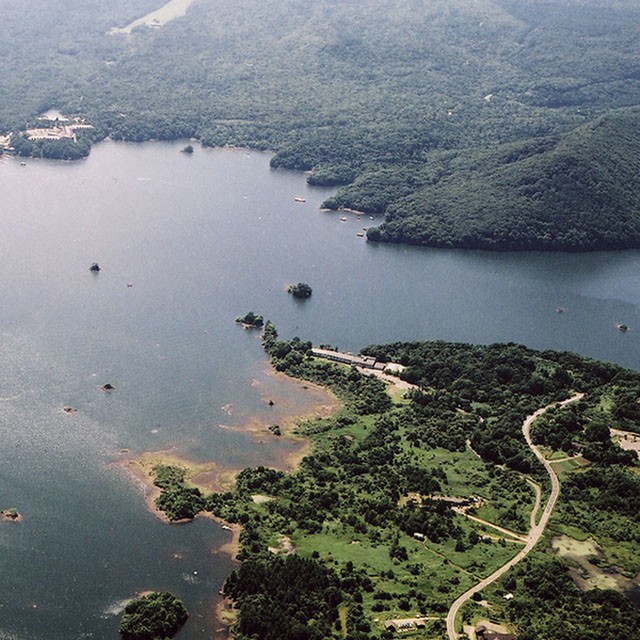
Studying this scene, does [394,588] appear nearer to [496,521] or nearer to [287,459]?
[496,521]

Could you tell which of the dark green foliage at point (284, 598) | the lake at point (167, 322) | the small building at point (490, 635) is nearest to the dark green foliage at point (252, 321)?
the lake at point (167, 322)

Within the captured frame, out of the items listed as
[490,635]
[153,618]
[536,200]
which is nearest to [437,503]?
[490,635]

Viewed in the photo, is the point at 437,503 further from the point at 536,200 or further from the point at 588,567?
the point at 536,200

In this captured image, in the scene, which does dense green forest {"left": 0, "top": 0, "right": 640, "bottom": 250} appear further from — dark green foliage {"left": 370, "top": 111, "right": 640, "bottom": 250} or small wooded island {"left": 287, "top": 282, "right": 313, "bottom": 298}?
small wooded island {"left": 287, "top": 282, "right": 313, "bottom": 298}

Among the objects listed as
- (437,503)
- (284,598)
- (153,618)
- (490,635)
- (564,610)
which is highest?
(437,503)

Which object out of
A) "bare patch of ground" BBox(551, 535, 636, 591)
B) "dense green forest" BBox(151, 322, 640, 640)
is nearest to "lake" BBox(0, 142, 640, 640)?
"dense green forest" BBox(151, 322, 640, 640)

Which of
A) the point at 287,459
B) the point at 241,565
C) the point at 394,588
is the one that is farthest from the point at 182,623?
the point at 287,459
